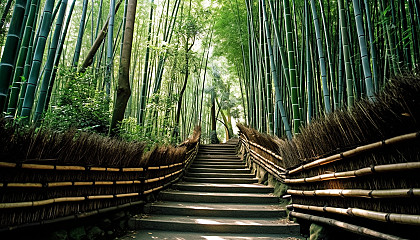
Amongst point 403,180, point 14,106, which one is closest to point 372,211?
point 403,180

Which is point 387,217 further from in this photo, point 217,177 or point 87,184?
point 217,177

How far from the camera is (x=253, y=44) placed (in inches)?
202

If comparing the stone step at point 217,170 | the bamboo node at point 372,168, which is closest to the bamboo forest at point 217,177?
the bamboo node at point 372,168

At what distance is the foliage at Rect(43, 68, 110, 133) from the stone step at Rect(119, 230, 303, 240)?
1.32 meters

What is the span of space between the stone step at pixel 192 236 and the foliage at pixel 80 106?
1.32 m

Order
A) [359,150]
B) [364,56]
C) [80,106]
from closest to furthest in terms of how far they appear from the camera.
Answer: [359,150] < [364,56] < [80,106]

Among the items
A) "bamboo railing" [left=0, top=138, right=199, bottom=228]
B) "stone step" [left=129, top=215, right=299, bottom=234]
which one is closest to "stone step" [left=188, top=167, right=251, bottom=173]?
"bamboo railing" [left=0, top=138, right=199, bottom=228]

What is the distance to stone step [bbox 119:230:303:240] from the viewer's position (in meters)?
2.18

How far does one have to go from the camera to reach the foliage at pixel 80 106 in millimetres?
2877

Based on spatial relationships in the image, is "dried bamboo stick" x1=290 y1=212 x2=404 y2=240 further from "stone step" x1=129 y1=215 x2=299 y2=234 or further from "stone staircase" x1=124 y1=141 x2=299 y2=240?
"stone staircase" x1=124 y1=141 x2=299 y2=240

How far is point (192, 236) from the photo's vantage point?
2230 mm

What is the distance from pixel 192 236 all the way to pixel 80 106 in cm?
199

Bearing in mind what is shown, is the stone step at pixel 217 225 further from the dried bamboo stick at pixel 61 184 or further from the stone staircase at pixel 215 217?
the dried bamboo stick at pixel 61 184

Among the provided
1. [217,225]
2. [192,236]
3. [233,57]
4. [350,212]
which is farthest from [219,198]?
[233,57]
